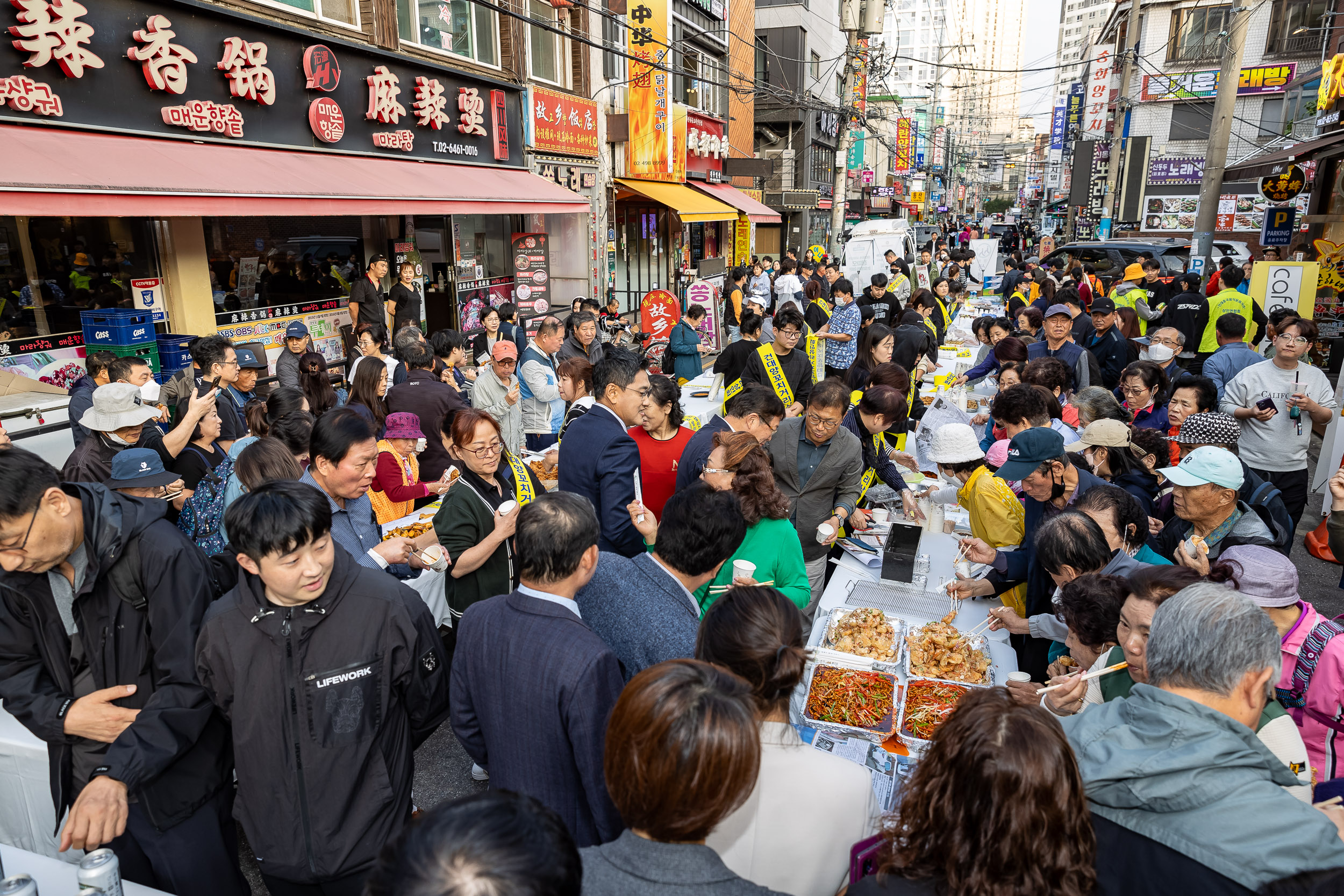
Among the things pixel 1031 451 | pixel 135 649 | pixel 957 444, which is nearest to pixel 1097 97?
pixel 957 444

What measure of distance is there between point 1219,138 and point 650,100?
37.0 feet

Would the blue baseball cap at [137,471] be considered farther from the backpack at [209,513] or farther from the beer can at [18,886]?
the beer can at [18,886]

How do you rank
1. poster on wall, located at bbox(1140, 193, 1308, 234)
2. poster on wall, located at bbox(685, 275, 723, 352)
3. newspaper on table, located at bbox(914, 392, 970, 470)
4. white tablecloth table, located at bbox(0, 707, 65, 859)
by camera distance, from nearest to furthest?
white tablecloth table, located at bbox(0, 707, 65, 859)
newspaper on table, located at bbox(914, 392, 970, 470)
poster on wall, located at bbox(685, 275, 723, 352)
poster on wall, located at bbox(1140, 193, 1308, 234)

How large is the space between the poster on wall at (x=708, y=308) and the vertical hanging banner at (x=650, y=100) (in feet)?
16.9

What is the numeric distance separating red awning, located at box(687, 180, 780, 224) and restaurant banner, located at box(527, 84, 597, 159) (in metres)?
5.28

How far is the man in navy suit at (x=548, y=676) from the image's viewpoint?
7.61 feet

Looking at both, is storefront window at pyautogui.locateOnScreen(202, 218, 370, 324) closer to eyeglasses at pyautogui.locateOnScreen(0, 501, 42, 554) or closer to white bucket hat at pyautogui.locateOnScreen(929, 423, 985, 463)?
eyeglasses at pyautogui.locateOnScreen(0, 501, 42, 554)

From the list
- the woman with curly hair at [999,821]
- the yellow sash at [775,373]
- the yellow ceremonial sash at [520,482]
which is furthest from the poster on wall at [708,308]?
the woman with curly hair at [999,821]

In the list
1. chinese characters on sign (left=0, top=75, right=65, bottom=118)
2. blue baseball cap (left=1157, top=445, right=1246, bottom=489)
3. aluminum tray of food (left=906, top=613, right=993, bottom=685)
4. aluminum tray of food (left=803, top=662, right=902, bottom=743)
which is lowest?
aluminum tray of food (left=803, top=662, right=902, bottom=743)

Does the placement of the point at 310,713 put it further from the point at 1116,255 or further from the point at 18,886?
the point at 1116,255

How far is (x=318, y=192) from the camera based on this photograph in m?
8.44

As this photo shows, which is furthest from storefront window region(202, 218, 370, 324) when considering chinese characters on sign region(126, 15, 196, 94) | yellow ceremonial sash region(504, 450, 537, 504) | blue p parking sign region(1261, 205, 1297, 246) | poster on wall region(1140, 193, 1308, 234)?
poster on wall region(1140, 193, 1308, 234)

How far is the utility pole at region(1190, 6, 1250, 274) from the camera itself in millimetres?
12602

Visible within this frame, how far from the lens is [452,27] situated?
41.3ft
